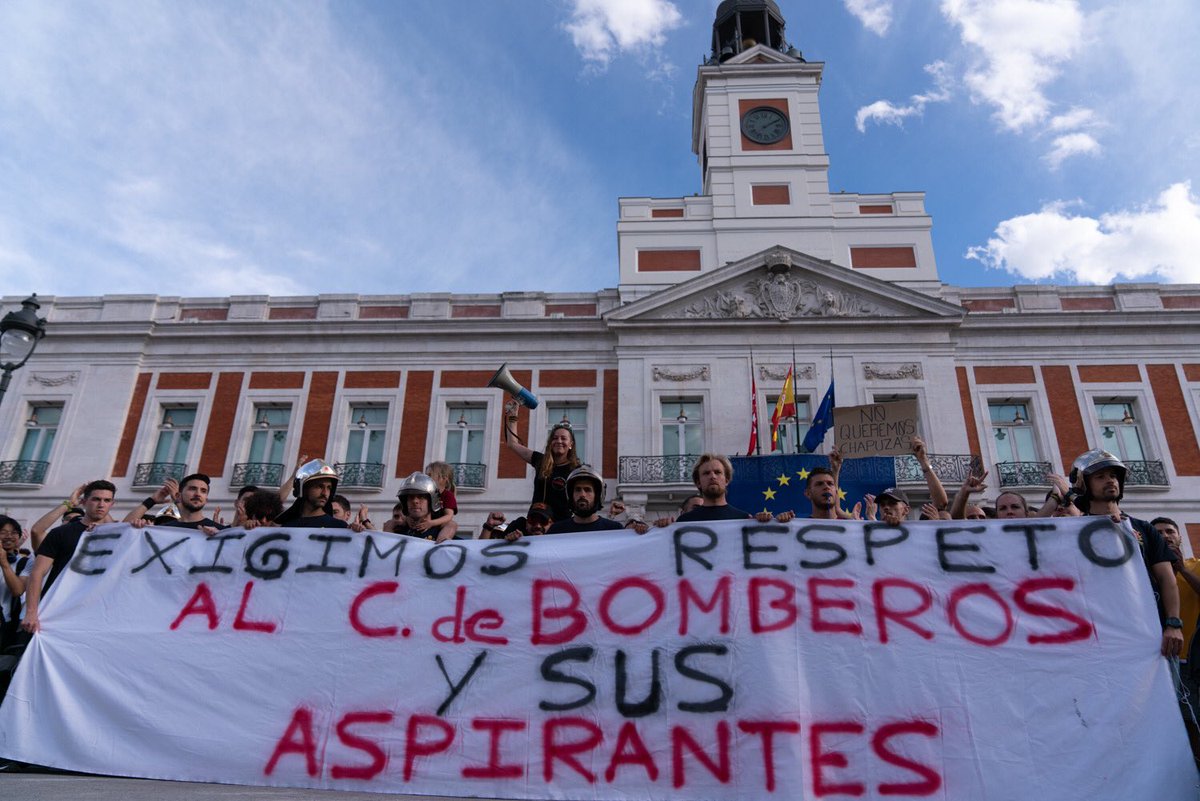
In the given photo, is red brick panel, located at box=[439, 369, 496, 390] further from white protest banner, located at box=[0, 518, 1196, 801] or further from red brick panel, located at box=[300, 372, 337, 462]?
white protest banner, located at box=[0, 518, 1196, 801]

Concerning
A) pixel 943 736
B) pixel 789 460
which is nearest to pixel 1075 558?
pixel 943 736

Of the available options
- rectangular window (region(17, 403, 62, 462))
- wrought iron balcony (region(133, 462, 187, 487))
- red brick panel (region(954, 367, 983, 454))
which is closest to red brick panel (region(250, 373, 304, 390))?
wrought iron balcony (region(133, 462, 187, 487))

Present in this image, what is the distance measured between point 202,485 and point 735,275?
54.1 feet

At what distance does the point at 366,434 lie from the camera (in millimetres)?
19828

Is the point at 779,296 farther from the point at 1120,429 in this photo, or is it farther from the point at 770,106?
the point at 1120,429

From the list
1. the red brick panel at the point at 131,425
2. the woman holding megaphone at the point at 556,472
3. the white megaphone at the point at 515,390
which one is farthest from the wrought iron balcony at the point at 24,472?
the woman holding megaphone at the point at 556,472

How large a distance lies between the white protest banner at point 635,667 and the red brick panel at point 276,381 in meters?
16.1

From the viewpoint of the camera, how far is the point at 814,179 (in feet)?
75.5

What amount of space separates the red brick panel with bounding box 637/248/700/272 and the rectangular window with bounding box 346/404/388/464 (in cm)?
825

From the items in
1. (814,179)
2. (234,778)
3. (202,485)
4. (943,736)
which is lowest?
(234,778)

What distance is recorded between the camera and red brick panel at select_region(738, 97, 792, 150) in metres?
23.9

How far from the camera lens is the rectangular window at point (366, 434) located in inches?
770

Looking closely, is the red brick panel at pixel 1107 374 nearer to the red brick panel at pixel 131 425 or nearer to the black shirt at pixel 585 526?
the black shirt at pixel 585 526

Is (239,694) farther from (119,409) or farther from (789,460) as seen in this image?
(119,409)
